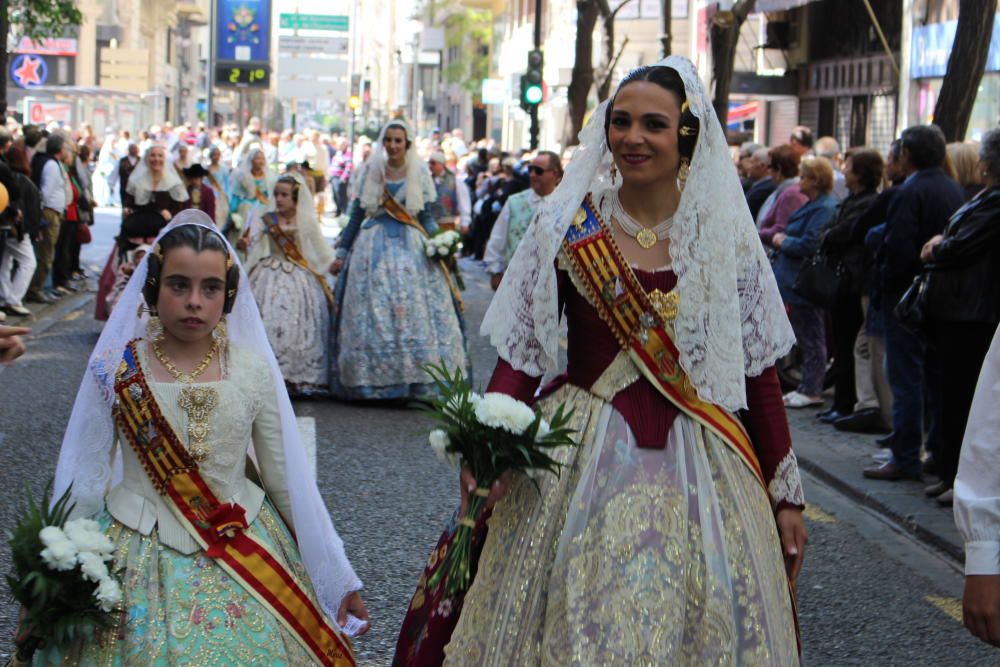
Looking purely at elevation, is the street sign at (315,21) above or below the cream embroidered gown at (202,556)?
above

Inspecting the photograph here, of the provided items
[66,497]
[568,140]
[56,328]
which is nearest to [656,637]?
[66,497]

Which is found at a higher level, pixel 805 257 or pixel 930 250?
pixel 930 250

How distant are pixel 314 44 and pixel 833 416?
104m

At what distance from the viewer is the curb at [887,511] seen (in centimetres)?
702

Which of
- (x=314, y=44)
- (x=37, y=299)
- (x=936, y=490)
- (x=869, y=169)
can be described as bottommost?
(x=37, y=299)

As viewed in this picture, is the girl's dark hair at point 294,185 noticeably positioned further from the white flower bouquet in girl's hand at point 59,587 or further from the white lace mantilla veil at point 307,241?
the white flower bouquet in girl's hand at point 59,587

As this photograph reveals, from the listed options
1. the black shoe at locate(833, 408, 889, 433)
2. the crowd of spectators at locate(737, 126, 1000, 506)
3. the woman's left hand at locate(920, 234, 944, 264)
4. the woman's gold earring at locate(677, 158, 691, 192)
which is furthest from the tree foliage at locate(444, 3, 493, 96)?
the woman's gold earring at locate(677, 158, 691, 192)

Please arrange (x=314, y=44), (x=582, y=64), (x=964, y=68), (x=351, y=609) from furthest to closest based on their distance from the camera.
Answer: (x=314, y=44)
(x=582, y=64)
(x=964, y=68)
(x=351, y=609)

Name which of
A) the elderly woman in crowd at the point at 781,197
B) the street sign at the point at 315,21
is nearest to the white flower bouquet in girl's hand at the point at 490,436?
the elderly woman in crowd at the point at 781,197

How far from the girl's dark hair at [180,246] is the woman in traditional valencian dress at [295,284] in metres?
6.87

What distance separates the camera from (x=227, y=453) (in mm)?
4016

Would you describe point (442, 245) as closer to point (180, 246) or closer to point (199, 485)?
point (180, 246)

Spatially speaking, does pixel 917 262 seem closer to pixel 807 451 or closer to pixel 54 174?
pixel 807 451

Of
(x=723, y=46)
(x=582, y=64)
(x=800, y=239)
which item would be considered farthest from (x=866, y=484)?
(x=582, y=64)
